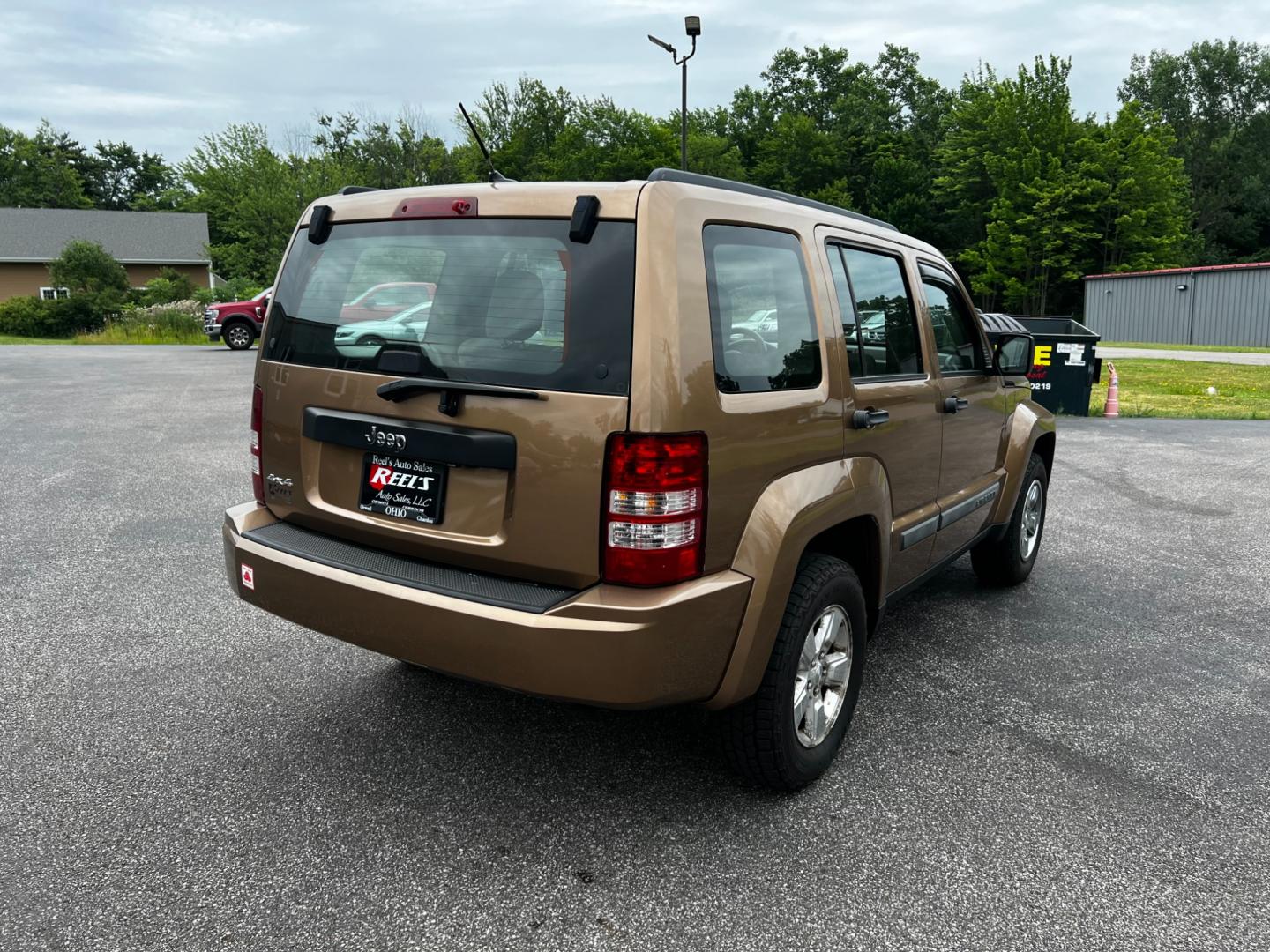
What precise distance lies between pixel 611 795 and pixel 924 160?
→ 73.3 m

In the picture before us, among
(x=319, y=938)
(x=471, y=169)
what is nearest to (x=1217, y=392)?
(x=319, y=938)

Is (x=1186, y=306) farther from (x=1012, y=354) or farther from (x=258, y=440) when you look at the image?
(x=258, y=440)

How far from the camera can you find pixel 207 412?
1252 centimetres

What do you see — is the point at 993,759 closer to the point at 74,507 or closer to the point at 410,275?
the point at 410,275

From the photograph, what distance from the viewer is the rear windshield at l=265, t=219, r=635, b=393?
2.56 m

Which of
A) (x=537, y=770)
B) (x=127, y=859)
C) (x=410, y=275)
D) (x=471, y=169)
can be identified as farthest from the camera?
(x=471, y=169)

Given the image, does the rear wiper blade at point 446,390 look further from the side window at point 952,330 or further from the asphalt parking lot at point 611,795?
the side window at point 952,330

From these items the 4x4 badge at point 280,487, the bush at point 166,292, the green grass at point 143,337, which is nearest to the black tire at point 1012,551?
the 4x4 badge at point 280,487

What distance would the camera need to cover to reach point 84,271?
129ft

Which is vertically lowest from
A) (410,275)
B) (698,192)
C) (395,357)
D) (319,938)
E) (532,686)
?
(319,938)

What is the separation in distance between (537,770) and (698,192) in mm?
1965

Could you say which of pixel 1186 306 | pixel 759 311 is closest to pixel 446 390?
pixel 759 311

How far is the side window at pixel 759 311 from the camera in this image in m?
2.71

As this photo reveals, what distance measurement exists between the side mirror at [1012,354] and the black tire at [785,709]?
214 cm
